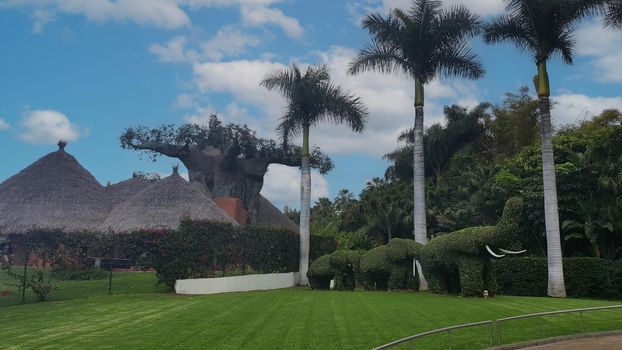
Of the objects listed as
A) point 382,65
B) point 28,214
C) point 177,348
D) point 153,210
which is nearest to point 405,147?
point 382,65

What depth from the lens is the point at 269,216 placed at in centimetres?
5494

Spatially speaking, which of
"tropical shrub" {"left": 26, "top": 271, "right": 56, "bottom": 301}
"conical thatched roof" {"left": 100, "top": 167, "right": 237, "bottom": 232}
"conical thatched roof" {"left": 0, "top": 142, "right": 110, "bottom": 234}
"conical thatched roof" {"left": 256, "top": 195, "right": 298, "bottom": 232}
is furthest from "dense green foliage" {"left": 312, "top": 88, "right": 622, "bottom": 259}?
"tropical shrub" {"left": 26, "top": 271, "right": 56, "bottom": 301}

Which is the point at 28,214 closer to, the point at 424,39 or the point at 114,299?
the point at 114,299

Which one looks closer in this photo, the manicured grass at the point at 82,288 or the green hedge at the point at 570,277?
the manicured grass at the point at 82,288

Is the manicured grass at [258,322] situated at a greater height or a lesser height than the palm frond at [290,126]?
lesser

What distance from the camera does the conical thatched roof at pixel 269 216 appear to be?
52781mm

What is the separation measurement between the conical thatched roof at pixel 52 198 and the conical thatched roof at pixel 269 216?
20.8m

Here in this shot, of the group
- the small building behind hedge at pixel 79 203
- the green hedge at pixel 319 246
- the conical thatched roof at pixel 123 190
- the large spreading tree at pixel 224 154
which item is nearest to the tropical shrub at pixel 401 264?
the small building behind hedge at pixel 79 203

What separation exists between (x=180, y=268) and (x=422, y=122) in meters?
13.1

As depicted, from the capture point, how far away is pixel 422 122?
2623 cm

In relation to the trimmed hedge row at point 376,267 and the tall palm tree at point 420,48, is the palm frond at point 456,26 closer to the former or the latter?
the tall palm tree at point 420,48

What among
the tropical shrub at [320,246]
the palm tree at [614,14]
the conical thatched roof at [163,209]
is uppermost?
the palm tree at [614,14]

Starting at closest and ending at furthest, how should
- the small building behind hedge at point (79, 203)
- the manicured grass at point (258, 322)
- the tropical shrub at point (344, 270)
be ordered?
the manicured grass at point (258, 322) → the tropical shrub at point (344, 270) → the small building behind hedge at point (79, 203)

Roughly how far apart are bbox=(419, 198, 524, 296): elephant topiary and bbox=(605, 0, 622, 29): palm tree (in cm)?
860
